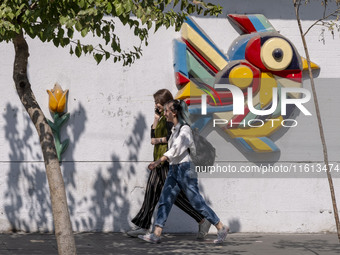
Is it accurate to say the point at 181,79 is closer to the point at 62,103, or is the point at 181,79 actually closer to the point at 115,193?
the point at 62,103

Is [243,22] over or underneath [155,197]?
over

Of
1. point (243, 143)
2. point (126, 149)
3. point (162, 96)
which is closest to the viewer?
point (162, 96)

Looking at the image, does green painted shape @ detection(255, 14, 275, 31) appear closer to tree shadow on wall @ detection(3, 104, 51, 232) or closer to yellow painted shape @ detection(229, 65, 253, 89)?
yellow painted shape @ detection(229, 65, 253, 89)

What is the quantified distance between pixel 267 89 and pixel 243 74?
43cm

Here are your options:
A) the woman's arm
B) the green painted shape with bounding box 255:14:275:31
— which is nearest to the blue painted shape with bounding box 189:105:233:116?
the woman's arm

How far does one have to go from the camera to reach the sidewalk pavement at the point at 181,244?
31.1 feet

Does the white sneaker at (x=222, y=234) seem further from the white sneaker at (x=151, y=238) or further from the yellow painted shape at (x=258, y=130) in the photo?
the yellow painted shape at (x=258, y=130)

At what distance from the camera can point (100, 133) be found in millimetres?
10891

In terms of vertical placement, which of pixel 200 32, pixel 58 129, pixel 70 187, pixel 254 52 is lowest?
pixel 70 187

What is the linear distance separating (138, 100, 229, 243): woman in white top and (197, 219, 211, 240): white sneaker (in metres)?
0.33

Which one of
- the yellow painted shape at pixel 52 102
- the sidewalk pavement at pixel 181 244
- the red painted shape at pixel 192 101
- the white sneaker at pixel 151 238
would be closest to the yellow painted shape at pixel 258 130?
the red painted shape at pixel 192 101

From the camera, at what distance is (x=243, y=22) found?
36.0 ft

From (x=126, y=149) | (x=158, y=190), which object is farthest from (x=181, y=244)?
(x=126, y=149)

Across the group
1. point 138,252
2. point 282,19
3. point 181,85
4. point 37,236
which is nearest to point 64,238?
point 138,252
